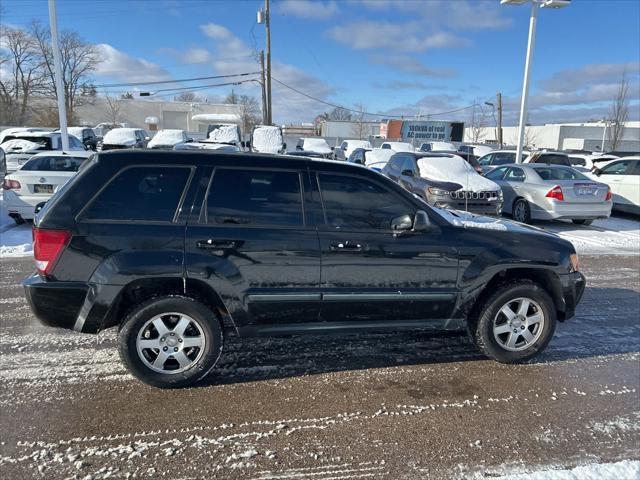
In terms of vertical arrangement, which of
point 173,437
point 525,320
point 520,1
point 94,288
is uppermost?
point 520,1

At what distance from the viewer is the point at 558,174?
1103 centimetres

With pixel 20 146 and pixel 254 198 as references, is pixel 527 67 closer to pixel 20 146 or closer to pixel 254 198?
pixel 254 198

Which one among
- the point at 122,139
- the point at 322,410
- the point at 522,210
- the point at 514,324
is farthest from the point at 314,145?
the point at 322,410

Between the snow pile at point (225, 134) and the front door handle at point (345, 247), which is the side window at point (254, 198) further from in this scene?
the snow pile at point (225, 134)

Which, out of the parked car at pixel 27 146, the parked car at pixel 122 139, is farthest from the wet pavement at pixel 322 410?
the parked car at pixel 122 139

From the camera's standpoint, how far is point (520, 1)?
1408 centimetres

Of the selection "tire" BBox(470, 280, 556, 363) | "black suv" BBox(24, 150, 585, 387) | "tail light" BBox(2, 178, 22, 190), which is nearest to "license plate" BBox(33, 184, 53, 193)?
"tail light" BBox(2, 178, 22, 190)

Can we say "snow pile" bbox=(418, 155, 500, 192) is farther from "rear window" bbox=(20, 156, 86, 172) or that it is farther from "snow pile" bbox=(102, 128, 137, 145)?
"snow pile" bbox=(102, 128, 137, 145)

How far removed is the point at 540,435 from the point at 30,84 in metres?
63.8

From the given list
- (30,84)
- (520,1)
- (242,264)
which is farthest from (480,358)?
(30,84)

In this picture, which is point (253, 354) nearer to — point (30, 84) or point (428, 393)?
point (428, 393)

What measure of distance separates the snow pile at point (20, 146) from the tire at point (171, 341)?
15.1 metres

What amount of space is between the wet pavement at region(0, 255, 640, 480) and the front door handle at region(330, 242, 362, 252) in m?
1.08

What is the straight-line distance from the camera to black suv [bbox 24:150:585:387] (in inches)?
125
